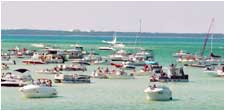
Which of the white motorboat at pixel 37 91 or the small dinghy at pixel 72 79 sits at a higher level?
the small dinghy at pixel 72 79

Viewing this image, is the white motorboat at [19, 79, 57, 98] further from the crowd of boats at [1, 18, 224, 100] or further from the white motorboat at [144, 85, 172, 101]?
the white motorboat at [144, 85, 172, 101]

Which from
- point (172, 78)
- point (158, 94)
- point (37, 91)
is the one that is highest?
point (172, 78)

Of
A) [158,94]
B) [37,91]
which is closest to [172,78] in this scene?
[158,94]

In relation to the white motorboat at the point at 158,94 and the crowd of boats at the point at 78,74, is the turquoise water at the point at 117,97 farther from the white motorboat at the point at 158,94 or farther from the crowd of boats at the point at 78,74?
the crowd of boats at the point at 78,74

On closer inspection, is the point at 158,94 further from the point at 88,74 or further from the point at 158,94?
the point at 88,74

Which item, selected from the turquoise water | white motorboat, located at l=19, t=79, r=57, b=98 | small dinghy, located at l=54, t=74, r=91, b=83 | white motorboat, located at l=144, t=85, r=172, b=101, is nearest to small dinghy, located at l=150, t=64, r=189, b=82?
the turquoise water

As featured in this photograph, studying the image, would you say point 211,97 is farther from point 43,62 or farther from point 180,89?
point 43,62

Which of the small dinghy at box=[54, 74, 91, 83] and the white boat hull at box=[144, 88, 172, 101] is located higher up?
the small dinghy at box=[54, 74, 91, 83]

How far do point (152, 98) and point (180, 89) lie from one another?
24.3ft

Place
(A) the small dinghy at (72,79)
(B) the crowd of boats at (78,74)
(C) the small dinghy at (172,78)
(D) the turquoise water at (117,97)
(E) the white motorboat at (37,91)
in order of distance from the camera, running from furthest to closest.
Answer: (C) the small dinghy at (172,78)
(A) the small dinghy at (72,79)
(B) the crowd of boats at (78,74)
(E) the white motorboat at (37,91)
(D) the turquoise water at (117,97)

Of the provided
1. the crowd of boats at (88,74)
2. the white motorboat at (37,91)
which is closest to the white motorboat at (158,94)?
the crowd of boats at (88,74)

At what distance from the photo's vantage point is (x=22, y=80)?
45.4 meters

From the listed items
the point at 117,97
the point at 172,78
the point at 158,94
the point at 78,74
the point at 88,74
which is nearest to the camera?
the point at 158,94

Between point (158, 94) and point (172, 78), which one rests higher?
point (172, 78)
